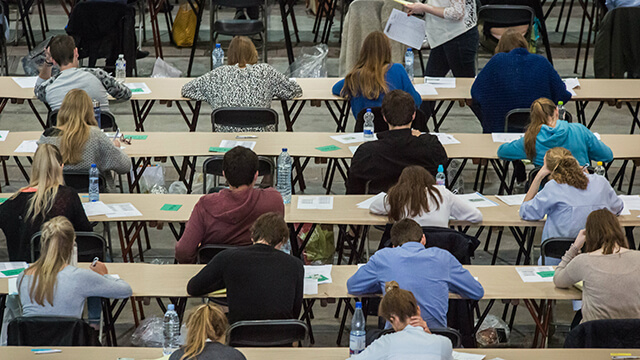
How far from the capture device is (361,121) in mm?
6637

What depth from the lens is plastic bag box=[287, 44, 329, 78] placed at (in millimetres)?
9039

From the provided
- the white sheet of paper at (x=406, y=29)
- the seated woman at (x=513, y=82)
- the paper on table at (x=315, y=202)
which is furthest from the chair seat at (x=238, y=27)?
the paper on table at (x=315, y=202)

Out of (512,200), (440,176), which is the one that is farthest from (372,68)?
(512,200)

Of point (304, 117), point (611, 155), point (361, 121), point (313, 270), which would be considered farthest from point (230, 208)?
point (304, 117)

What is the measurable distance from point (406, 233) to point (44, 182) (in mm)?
1984

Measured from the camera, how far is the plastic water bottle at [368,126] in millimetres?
6477

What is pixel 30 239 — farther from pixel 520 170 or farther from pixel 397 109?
pixel 520 170

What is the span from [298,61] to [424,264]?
5.31 metres

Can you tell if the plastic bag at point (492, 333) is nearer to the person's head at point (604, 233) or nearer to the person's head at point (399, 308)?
the person's head at point (604, 233)

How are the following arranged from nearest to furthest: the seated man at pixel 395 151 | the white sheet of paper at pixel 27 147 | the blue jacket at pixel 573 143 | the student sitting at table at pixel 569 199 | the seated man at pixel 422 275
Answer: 1. the seated man at pixel 422 275
2. the student sitting at table at pixel 569 199
3. the seated man at pixel 395 151
4. the blue jacket at pixel 573 143
5. the white sheet of paper at pixel 27 147

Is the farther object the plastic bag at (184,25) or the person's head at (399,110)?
the plastic bag at (184,25)

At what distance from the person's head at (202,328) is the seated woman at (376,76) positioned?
11.3 feet

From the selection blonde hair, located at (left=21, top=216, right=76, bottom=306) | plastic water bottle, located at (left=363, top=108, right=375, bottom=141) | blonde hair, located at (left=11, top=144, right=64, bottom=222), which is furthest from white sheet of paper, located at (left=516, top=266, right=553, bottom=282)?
blonde hair, located at (left=11, top=144, right=64, bottom=222)

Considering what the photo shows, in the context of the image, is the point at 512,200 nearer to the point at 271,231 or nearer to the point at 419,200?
the point at 419,200
